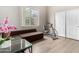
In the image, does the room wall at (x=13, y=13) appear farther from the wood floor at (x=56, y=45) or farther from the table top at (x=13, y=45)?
the wood floor at (x=56, y=45)

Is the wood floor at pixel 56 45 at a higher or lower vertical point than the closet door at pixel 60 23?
lower

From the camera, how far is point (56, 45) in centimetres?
145

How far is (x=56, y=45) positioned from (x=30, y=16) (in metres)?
0.70

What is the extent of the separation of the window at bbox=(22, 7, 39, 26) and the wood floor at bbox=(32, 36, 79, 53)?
342 mm

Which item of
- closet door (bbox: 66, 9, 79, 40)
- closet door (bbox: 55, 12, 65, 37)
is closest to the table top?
closet door (bbox: 55, 12, 65, 37)

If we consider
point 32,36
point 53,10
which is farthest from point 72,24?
point 32,36

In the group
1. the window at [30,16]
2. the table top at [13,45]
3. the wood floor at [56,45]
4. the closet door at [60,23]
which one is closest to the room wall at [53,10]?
the closet door at [60,23]

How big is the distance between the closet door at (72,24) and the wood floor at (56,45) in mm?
119

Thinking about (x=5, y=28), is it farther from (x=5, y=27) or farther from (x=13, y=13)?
(x=13, y=13)

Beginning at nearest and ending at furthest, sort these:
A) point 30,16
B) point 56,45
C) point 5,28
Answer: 1. point 5,28
2. point 30,16
3. point 56,45

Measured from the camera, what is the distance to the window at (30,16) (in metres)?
1.32
